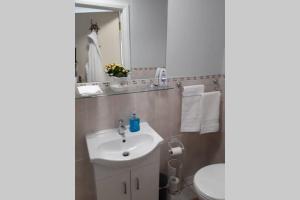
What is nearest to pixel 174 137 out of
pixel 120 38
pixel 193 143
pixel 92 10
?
pixel 193 143

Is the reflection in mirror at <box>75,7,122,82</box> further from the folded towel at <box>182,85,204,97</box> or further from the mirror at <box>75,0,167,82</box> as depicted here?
the folded towel at <box>182,85,204,97</box>

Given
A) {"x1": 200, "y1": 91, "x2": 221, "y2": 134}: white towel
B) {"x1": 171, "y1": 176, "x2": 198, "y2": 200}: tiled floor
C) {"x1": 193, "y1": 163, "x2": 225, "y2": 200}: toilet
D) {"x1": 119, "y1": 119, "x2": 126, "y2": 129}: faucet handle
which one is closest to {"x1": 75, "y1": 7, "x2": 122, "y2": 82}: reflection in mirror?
{"x1": 119, "y1": 119, "x2": 126, "y2": 129}: faucet handle

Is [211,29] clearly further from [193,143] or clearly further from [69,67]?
[69,67]

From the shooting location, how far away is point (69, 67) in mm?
339

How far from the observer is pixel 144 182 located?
1.49 m

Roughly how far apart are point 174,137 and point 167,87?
551 millimetres

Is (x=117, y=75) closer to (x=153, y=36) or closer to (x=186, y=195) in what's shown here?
(x=153, y=36)

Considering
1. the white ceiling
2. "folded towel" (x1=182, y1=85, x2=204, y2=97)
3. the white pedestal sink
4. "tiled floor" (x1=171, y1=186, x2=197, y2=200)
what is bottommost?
"tiled floor" (x1=171, y1=186, x2=197, y2=200)

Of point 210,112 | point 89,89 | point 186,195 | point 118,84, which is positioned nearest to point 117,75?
point 118,84

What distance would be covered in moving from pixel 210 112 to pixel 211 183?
0.70m

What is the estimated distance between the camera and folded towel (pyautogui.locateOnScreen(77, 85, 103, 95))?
143cm

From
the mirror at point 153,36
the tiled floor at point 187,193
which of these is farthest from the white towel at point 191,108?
the tiled floor at point 187,193

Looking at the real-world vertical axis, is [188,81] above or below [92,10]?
below

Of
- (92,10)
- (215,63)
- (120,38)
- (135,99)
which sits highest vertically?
(92,10)
